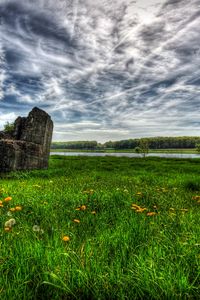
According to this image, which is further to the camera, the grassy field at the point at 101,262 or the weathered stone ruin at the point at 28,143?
the weathered stone ruin at the point at 28,143

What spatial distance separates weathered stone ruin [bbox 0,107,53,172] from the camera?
32.0 ft

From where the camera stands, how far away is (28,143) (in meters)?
11.0

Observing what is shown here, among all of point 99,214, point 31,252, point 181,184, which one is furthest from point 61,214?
point 181,184

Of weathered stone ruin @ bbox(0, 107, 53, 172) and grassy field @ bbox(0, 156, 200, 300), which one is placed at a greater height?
weathered stone ruin @ bbox(0, 107, 53, 172)

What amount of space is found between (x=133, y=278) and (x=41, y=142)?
415 inches

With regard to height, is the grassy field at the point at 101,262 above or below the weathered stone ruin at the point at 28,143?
below

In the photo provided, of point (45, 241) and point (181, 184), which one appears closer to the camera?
point (45, 241)

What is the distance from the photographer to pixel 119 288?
189cm

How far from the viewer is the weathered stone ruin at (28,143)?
32.0ft

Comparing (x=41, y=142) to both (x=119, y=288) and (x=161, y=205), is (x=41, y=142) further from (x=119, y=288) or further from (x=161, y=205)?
(x=119, y=288)

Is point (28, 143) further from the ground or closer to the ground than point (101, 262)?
further from the ground

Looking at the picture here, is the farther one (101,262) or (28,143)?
(28,143)

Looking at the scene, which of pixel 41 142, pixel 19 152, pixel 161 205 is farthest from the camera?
pixel 41 142

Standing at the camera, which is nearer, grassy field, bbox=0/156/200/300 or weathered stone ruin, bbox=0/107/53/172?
grassy field, bbox=0/156/200/300
